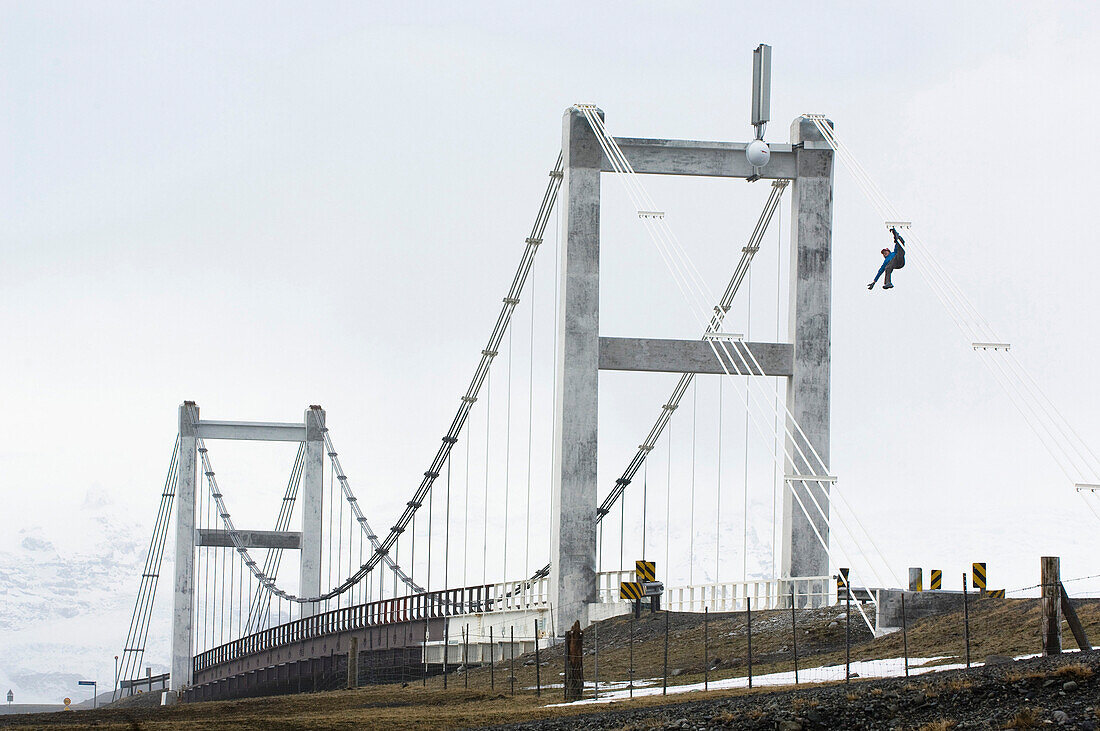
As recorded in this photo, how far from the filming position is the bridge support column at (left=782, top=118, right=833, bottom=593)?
41.3 metres

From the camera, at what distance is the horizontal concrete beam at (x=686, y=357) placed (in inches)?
1655

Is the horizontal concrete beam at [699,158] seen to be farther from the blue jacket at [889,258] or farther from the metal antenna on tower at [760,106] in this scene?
the blue jacket at [889,258]

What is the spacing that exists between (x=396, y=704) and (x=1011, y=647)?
10.4 m

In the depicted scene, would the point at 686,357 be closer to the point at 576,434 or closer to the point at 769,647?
the point at 576,434

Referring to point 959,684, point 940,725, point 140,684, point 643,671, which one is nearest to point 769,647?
point 643,671

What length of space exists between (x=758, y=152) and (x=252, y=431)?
46336mm

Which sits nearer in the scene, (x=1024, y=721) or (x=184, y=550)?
(x=1024, y=721)

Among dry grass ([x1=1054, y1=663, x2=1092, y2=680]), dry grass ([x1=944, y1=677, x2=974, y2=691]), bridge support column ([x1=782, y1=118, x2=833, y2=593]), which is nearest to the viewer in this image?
dry grass ([x1=1054, y1=663, x2=1092, y2=680])

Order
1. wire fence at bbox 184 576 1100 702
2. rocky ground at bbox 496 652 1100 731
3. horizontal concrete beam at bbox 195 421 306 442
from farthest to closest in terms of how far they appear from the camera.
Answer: horizontal concrete beam at bbox 195 421 306 442
wire fence at bbox 184 576 1100 702
rocky ground at bbox 496 652 1100 731

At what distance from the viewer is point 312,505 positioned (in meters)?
86.8

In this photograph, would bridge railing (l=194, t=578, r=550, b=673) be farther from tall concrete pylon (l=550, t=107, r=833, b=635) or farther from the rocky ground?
the rocky ground

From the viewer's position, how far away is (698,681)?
28609 mm

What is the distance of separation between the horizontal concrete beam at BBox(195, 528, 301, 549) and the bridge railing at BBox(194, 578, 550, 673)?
19.8 ft

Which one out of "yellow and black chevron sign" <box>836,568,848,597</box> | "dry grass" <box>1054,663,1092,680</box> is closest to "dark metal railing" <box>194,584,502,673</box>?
"yellow and black chevron sign" <box>836,568,848,597</box>
